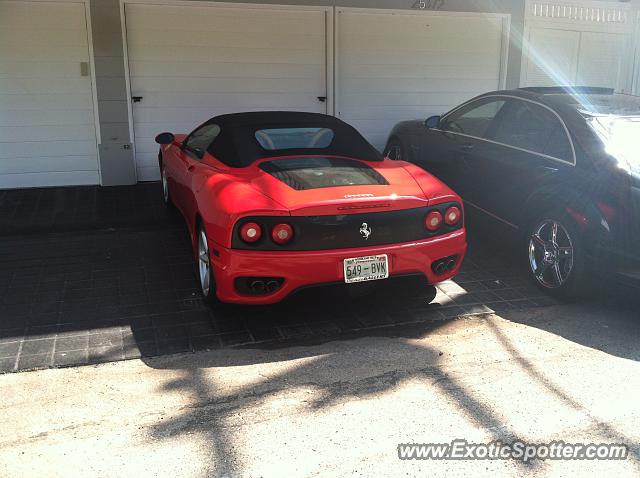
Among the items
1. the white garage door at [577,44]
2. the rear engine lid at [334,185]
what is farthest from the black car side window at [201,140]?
the white garage door at [577,44]

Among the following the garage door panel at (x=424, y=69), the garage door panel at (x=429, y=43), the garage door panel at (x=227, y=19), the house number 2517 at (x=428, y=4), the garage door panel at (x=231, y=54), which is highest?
the house number 2517 at (x=428, y=4)

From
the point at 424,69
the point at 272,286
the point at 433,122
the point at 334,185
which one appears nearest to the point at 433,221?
the point at 334,185

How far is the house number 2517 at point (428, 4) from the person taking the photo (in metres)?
9.84

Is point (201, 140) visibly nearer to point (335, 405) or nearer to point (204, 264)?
point (204, 264)

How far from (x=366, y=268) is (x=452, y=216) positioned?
0.84 m

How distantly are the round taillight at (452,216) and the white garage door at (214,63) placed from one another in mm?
5334

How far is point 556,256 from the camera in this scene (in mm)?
5039

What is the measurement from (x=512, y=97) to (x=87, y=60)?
18.4 ft

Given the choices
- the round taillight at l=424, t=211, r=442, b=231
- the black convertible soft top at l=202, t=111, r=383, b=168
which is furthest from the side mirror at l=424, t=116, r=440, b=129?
the round taillight at l=424, t=211, r=442, b=231

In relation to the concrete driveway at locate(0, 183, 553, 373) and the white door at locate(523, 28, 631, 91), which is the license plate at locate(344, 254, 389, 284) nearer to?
the concrete driveway at locate(0, 183, 553, 373)

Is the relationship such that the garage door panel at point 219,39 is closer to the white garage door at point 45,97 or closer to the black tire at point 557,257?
the white garage door at point 45,97

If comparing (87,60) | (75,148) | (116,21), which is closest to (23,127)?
(75,148)

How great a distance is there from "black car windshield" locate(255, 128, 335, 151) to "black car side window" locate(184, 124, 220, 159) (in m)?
0.54

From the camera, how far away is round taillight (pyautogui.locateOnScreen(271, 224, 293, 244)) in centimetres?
415
